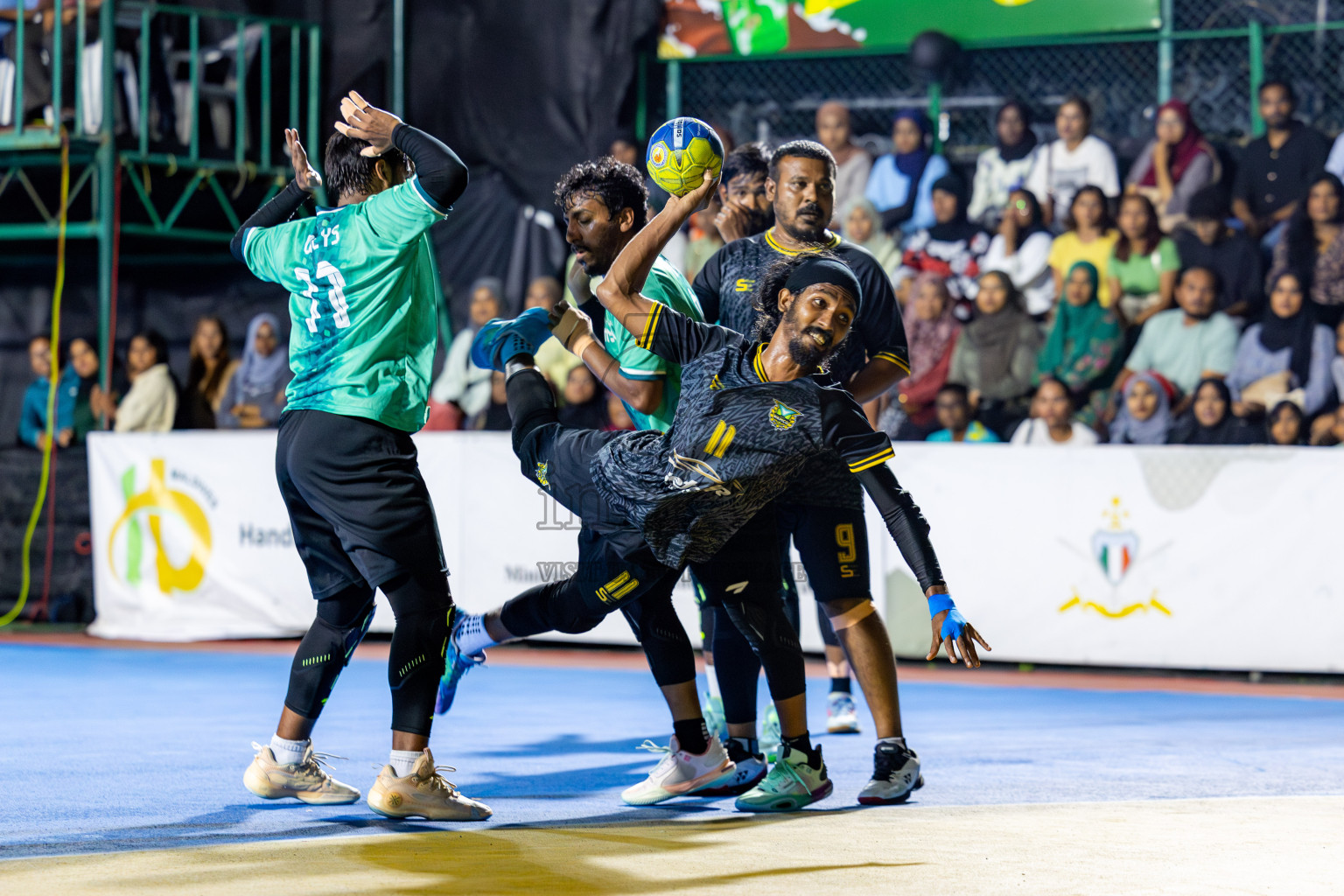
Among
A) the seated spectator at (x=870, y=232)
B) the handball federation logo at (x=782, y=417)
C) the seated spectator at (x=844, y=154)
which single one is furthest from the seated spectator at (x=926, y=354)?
the handball federation logo at (x=782, y=417)

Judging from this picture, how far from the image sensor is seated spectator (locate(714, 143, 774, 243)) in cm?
597

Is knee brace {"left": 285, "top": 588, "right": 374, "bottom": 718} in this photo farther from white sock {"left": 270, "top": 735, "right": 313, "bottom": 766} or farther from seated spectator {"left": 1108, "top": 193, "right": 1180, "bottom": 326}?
seated spectator {"left": 1108, "top": 193, "right": 1180, "bottom": 326}

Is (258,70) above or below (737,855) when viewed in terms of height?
above

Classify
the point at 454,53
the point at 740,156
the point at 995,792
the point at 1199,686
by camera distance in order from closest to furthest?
the point at 995,792
the point at 740,156
the point at 1199,686
the point at 454,53

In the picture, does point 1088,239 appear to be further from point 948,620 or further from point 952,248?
point 948,620

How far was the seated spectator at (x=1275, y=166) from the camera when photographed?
10.5 meters

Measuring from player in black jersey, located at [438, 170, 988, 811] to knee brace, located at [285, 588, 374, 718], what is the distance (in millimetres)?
690

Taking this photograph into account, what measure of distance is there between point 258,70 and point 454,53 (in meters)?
1.67

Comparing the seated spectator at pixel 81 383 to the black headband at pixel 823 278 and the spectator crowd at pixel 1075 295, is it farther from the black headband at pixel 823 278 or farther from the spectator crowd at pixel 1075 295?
the black headband at pixel 823 278

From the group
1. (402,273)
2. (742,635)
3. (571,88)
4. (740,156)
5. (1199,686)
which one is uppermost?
(571,88)

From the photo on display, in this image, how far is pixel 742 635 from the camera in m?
4.94

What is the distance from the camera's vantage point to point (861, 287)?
5352mm

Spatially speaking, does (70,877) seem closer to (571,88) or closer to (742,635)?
(742,635)

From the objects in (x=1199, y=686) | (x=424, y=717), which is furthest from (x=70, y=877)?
(x=1199, y=686)
